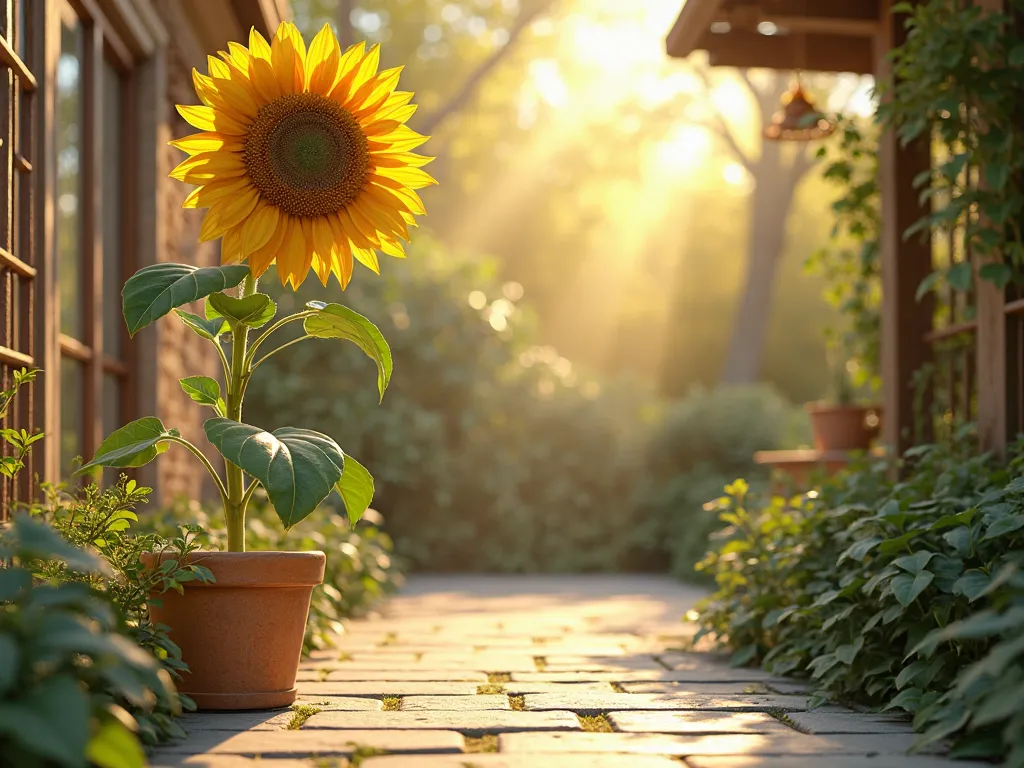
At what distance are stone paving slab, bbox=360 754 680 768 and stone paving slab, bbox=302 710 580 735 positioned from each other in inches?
10.9

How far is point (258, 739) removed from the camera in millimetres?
2453

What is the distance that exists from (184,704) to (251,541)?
193 centimetres

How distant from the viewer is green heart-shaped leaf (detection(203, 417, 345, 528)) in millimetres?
2512

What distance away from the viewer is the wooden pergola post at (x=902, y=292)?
5066mm

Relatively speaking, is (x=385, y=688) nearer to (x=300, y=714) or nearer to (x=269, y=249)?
(x=300, y=714)

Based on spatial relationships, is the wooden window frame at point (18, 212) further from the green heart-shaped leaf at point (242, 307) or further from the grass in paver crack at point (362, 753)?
the grass in paver crack at point (362, 753)

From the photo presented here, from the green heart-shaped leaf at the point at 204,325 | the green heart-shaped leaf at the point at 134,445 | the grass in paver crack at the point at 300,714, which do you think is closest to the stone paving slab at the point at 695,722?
the grass in paver crack at the point at 300,714

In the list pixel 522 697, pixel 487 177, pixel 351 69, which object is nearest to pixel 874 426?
pixel 522 697

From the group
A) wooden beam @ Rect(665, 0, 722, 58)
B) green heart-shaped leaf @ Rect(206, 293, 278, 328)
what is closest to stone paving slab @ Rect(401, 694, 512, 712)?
green heart-shaped leaf @ Rect(206, 293, 278, 328)

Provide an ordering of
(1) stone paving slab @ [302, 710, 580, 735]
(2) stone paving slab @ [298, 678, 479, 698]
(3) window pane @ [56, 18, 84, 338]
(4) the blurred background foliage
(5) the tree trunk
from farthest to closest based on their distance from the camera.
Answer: (5) the tree trunk < (4) the blurred background foliage < (3) window pane @ [56, 18, 84, 338] < (2) stone paving slab @ [298, 678, 479, 698] < (1) stone paving slab @ [302, 710, 580, 735]

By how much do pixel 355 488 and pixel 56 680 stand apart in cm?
129

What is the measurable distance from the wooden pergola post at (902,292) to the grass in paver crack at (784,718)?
235 cm

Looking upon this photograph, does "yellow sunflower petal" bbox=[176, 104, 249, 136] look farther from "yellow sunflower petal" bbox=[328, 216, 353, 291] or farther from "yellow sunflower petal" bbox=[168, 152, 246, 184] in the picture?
"yellow sunflower petal" bbox=[328, 216, 353, 291]

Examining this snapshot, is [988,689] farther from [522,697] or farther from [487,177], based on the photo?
[487,177]
